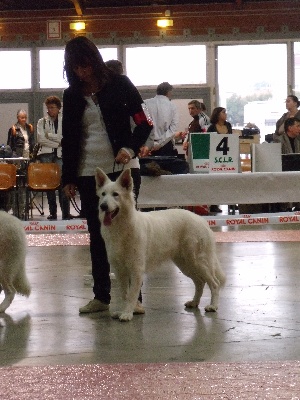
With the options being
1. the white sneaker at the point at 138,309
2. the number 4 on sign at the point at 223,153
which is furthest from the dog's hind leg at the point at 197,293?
the number 4 on sign at the point at 223,153

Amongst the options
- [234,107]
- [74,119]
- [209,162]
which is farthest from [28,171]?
[234,107]

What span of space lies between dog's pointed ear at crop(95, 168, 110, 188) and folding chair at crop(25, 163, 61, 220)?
678 cm

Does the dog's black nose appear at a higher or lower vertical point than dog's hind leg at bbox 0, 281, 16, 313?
higher

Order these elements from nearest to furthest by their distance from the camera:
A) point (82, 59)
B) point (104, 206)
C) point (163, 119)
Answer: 1. point (104, 206)
2. point (82, 59)
3. point (163, 119)

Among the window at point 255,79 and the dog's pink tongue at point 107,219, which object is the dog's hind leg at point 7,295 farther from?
the window at point 255,79

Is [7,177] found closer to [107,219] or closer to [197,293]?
[197,293]

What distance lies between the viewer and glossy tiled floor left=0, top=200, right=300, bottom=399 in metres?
3.71

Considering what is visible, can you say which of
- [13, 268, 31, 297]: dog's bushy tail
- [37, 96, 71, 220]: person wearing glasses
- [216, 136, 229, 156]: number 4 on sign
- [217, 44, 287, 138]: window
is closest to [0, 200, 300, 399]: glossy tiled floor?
[13, 268, 31, 297]: dog's bushy tail

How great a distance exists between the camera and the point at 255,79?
1944 centimetres

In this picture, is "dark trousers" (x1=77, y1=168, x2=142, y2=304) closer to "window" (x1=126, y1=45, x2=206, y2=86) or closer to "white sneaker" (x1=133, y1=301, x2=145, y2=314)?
"white sneaker" (x1=133, y1=301, x2=145, y2=314)

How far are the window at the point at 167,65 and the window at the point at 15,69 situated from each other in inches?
92.3

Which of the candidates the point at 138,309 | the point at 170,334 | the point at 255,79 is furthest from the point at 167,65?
the point at 170,334

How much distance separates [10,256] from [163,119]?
6.45 meters

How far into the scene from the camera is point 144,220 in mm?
5094
